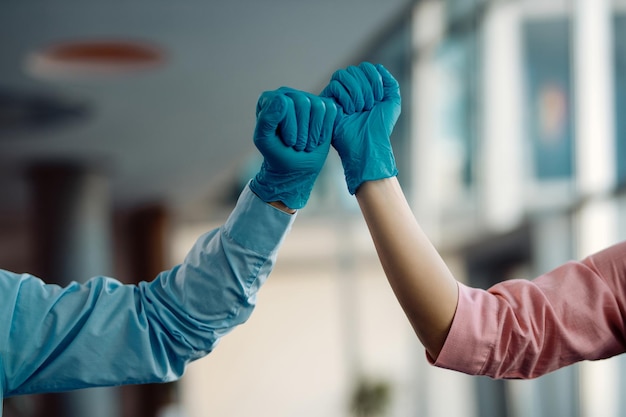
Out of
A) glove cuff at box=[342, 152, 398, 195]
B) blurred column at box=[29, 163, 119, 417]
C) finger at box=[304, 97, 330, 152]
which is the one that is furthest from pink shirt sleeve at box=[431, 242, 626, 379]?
blurred column at box=[29, 163, 119, 417]

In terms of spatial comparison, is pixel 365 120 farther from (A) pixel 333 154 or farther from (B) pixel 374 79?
(A) pixel 333 154

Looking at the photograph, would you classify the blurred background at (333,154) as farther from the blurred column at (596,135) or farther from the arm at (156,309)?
the arm at (156,309)

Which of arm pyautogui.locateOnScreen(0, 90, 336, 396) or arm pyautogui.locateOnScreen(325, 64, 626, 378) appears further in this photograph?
arm pyautogui.locateOnScreen(0, 90, 336, 396)

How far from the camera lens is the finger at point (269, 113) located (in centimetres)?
124

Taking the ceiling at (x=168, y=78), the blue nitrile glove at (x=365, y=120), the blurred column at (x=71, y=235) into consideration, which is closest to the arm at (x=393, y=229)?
the blue nitrile glove at (x=365, y=120)

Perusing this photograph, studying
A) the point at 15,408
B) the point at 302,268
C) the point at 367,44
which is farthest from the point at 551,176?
the point at 302,268

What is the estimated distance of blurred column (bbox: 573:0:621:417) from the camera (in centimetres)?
501

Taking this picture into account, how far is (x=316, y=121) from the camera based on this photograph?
1.28 m

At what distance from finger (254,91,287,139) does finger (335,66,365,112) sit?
12 centimetres

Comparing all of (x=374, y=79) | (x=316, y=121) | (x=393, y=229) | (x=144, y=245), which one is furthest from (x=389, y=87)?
(x=144, y=245)

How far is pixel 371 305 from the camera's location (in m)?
12.6

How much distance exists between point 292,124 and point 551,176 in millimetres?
5615

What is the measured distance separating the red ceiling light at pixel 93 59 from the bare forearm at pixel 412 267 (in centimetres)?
380

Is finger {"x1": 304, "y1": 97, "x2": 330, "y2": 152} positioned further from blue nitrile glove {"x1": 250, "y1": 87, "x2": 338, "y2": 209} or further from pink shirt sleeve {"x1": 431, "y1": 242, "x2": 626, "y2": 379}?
pink shirt sleeve {"x1": 431, "y1": 242, "x2": 626, "y2": 379}
